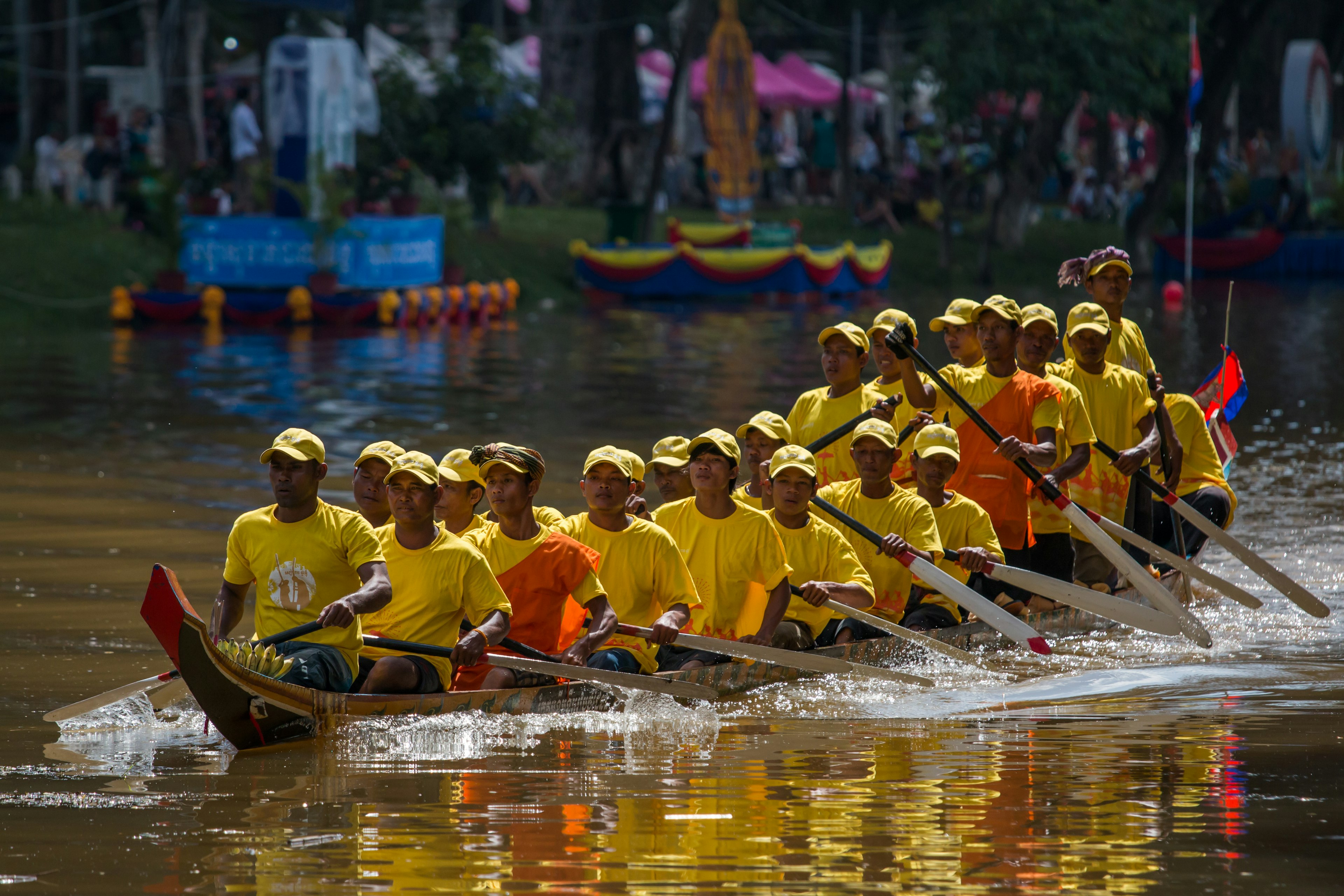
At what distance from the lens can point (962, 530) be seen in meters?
9.59

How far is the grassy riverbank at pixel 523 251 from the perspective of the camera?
26.6 metres

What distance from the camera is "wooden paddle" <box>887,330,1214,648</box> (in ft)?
32.8

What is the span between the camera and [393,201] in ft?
89.6

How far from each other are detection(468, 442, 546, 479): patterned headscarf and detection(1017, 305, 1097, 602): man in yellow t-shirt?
312 centimetres

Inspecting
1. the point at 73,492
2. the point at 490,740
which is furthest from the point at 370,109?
the point at 490,740

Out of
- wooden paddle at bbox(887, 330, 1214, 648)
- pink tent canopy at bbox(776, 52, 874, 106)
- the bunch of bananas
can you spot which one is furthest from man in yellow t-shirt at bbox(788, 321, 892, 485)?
pink tent canopy at bbox(776, 52, 874, 106)

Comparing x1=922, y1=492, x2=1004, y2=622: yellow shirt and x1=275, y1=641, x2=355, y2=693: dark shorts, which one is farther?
x1=922, y1=492, x2=1004, y2=622: yellow shirt

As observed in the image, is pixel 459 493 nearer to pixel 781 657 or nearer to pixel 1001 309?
pixel 781 657

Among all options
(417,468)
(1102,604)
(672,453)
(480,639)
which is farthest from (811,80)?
(480,639)

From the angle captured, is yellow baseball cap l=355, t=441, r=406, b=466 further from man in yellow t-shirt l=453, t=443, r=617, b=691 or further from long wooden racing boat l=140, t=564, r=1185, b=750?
long wooden racing boat l=140, t=564, r=1185, b=750

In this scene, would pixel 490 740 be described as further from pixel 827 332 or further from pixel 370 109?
pixel 370 109

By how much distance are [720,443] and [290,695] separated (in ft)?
7.14

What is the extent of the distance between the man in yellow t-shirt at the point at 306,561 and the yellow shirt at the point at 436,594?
0.82ft

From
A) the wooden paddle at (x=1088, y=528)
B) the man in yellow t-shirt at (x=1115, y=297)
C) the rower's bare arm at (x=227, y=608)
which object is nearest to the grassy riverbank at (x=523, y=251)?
the man in yellow t-shirt at (x=1115, y=297)
